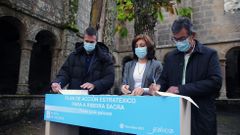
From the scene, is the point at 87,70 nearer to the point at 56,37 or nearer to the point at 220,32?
the point at 56,37

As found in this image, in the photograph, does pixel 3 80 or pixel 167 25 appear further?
pixel 167 25

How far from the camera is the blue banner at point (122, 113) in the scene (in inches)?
66.3

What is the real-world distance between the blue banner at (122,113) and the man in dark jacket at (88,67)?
2.03 ft

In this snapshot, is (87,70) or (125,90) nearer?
(125,90)

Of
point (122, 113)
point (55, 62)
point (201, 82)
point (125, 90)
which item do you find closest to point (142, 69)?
point (125, 90)

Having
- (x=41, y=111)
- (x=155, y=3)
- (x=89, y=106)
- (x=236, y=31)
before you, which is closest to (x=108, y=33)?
(x=155, y=3)

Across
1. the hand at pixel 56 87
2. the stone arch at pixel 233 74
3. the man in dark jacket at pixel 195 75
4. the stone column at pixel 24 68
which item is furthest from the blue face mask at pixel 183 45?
the stone arch at pixel 233 74

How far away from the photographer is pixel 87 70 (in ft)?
9.60

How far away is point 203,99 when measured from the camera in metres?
2.22

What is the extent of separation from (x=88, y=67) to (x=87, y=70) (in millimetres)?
34

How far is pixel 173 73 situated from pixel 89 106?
2.62 feet

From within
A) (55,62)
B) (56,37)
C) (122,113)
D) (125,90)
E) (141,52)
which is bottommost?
(122,113)

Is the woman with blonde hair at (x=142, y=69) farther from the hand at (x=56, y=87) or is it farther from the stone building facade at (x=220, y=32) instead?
the stone building facade at (x=220, y=32)

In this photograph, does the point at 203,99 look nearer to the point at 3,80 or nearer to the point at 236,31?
the point at 3,80
